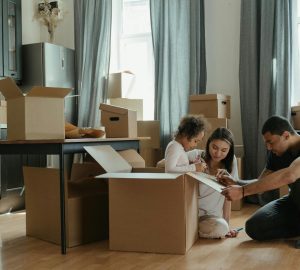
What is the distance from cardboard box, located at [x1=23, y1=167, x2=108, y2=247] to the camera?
2.64 meters

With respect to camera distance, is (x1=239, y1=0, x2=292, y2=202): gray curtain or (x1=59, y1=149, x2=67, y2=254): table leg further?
(x1=239, y1=0, x2=292, y2=202): gray curtain

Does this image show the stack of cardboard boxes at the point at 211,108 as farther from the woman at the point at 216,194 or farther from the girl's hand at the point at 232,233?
the girl's hand at the point at 232,233

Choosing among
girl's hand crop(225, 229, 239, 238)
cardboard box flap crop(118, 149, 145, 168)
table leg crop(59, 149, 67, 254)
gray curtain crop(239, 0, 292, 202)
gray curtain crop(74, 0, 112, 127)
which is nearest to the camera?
table leg crop(59, 149, 67, 254)

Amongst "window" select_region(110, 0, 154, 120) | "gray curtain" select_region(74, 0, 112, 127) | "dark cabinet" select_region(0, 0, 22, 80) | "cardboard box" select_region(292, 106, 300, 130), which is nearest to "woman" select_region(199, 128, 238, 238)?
"cardboard box" select_region(292, 106, 300, 130)

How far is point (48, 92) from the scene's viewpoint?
8.43 feet

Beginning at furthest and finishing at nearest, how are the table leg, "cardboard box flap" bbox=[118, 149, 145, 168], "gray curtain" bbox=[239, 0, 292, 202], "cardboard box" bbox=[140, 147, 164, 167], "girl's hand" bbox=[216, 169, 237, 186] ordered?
1. "cardboard box" bbox=[140, 147, 164, 167]
2. "gray curtain" bbox=[239, 0, 292, 202]
3. "cardboard box flap" bbox=[118, 149, 145, 168]
4. "girl's hand" bbox=[216, 169, 237, 186]
5. the table leg

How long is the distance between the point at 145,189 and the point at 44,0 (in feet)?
11.9

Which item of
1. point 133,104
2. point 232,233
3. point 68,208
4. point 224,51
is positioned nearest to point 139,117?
point 133,104

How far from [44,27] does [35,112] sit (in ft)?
10.4

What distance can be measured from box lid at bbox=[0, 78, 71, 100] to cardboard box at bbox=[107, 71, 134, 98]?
2162 mm

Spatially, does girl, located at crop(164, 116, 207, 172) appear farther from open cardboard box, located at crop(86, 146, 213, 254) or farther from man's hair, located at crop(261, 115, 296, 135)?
man's hair, located at crop(261, 115, 296, 135)

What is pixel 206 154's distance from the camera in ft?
9.89

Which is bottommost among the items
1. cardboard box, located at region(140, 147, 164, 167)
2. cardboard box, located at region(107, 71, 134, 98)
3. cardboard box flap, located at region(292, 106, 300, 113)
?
cardboard box, located at region(140, 147, 164, 167)

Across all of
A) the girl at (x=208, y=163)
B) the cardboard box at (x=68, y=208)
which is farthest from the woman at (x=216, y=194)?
the cardboard box at (x=68, y=208)
